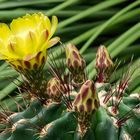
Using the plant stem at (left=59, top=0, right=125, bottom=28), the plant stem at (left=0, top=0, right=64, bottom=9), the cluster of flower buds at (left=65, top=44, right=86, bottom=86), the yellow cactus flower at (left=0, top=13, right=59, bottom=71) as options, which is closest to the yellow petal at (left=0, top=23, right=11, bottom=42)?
the yellow cactus flower at (left=0, top=13, right=59, bottom=71)

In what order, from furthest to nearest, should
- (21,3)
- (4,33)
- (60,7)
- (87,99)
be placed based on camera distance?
(21,3) → (60,7) → (4,33) → (87,99)

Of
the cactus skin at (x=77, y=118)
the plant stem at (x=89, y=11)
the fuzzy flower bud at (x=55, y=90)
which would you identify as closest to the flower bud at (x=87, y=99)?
the cactus skin at (x=77, y=118)

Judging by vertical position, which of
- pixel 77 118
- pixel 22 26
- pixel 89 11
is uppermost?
pixel 22 26

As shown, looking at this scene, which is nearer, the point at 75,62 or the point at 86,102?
the point at 86,102

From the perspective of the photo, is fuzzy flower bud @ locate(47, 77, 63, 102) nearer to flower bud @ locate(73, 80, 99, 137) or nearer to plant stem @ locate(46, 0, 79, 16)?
flower bud @ locate(73, 80, 99, 137)

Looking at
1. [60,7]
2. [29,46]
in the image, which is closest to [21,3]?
[60,7]

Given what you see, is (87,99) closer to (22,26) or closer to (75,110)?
(75,110)

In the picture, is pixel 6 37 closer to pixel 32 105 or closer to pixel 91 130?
pixel 32 105
